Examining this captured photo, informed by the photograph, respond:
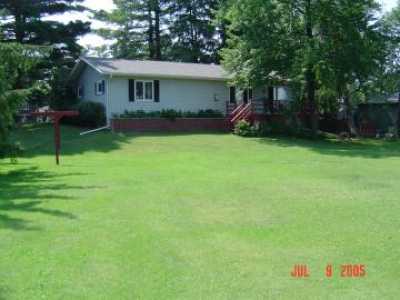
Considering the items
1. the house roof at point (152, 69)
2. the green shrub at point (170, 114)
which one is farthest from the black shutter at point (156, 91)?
the green shrub at point (170, 114)

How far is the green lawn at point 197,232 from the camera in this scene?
4723 millimetres

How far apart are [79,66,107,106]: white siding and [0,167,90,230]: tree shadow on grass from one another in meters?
14.8

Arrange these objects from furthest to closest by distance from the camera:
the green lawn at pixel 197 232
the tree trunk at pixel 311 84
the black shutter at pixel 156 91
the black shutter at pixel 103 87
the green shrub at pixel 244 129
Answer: the black shutter at pixel 156 91, the black shutter at pixel 103 87, the green shrub at pixel 244 129, the tree trunk at pixel 311 84, the green lawn at pixel 197 232

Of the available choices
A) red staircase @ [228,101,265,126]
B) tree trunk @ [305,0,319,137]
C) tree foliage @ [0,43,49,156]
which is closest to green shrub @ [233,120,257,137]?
red staircase @ [228,101,265,126]

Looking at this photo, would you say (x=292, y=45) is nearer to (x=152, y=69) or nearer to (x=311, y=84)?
(x=311, y=84)

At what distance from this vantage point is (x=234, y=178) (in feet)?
38.2

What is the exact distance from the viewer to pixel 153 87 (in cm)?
2834

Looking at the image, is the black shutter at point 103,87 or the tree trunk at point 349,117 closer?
the black shutter at point 103,87

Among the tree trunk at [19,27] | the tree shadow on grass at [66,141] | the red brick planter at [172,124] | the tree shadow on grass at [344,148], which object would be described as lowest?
the tree shadow on grass at [344,148]

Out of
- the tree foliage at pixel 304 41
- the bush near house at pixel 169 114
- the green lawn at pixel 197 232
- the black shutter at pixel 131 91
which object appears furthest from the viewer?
the black shutter at pixel 131 91

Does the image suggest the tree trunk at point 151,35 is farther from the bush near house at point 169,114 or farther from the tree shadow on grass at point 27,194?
the tree shadow on grass at point 27,194

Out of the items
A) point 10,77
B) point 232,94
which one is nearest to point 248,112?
point 232,94

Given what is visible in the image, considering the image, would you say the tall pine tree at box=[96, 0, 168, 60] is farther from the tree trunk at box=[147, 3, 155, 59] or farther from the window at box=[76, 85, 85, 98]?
the window at box=[76, 85, 85, 98]

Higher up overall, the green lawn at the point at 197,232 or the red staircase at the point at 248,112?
the red staircase at the point at 248,112
